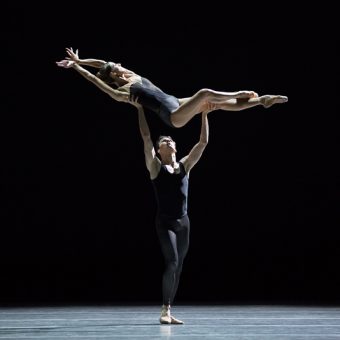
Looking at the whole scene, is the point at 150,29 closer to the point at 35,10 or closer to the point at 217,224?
the point at 35,10

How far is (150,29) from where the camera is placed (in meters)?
7.47

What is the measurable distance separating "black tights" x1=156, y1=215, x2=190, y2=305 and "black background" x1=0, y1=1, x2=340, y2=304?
2793 mm

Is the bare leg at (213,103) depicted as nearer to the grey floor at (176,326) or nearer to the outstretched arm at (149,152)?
the outstretched arm at (149,152)

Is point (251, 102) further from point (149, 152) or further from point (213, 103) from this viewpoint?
point (149, 152)

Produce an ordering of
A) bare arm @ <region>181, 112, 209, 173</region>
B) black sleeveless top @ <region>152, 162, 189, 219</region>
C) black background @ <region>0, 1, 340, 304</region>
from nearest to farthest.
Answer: black sleeveless top @ <region>152, 162, 189, 219</region>
bare arm @ <region>181, 112, 209, 173</region>
black background @ <region>0, 1, 340, 304</region>

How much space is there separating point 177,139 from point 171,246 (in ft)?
10.4

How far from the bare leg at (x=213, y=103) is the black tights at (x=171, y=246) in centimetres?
61

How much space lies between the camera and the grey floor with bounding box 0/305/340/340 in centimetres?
373

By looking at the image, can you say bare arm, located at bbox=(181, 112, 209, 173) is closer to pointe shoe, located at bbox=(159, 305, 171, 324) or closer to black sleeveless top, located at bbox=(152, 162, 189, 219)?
black sleeveless top, located at bbox=(152, 162, 189, 219)

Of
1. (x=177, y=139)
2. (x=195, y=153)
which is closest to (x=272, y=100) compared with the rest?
(x=195, y=153)

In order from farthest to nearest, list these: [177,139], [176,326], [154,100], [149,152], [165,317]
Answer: [177,139] → [154,100] → [149,152] → [165,317] → [176,326]

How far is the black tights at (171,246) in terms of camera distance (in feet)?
14.4

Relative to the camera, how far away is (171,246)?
174 inches

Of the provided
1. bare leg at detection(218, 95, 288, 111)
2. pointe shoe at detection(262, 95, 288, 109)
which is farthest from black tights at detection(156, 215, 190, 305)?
pointe shoe at detection(262, 95, 288, 109)
